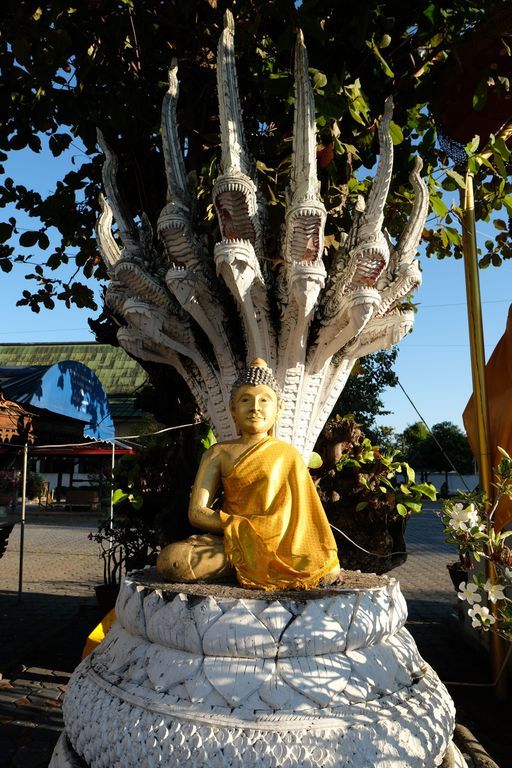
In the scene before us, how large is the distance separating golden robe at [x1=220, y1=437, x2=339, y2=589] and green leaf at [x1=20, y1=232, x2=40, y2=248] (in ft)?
13.6

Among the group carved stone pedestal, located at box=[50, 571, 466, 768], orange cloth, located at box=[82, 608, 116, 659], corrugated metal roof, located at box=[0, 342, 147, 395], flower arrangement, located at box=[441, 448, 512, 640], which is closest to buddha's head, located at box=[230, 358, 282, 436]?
carved stone pedestal, located at box=[50, 571, 466, 768]

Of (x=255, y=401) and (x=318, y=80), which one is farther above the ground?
(x=318, y=80)

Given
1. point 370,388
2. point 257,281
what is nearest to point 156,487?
point 257,281

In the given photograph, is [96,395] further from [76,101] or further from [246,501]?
[246,501]

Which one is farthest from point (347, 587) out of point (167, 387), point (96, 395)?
point (96, 395)

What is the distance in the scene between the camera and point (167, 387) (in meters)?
6.04

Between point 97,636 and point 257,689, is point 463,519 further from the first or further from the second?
point 97,636

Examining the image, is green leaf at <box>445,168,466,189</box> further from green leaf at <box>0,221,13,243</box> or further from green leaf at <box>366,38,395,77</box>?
green leaf at <box>0,221,13,243</box>

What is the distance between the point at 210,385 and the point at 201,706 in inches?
84.9

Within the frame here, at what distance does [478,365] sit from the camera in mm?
4512

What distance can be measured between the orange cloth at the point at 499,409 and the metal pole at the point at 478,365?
28 centimetres

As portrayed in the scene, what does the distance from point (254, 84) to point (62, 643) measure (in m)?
5.80

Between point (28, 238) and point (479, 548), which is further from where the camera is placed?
point (28, 238)

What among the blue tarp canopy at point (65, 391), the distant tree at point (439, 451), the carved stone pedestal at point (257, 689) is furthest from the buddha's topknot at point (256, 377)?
the distant tree at point (439, 451)
